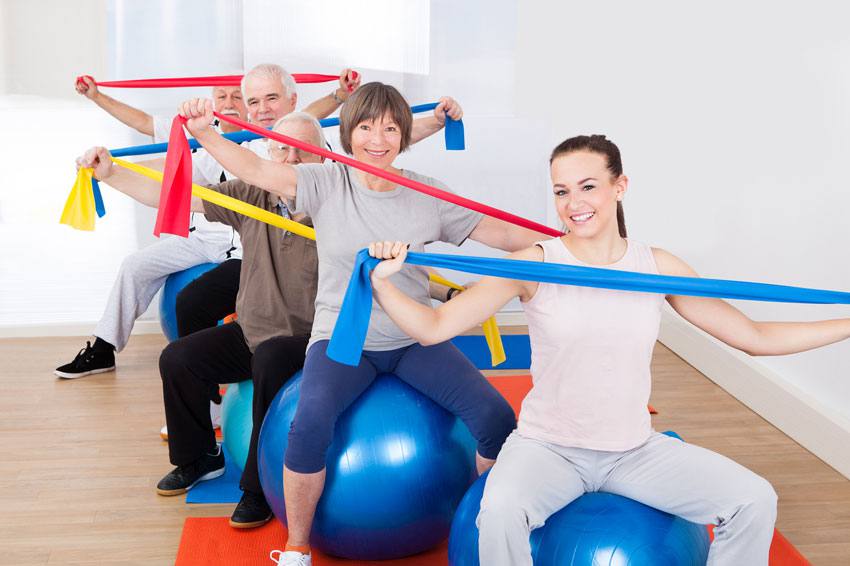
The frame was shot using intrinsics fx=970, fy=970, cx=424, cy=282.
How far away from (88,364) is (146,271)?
1.79 feet

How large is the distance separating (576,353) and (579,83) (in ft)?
11.5

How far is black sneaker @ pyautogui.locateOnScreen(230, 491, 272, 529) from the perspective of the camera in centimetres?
286

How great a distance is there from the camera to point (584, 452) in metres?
2.14

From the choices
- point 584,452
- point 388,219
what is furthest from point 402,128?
point 584,452

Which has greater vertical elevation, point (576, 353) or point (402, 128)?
point (402, 128)

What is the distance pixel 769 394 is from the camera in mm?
3910

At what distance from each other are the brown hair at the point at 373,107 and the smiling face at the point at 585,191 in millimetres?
538

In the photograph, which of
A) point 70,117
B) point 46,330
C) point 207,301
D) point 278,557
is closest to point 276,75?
point 207,301

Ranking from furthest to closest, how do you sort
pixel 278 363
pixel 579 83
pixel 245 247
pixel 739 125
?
1. pixel 579 83
2. pixel 739 125
3. pixel 245 247
4. pixel 278 363

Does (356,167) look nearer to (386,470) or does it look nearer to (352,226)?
(352,226)

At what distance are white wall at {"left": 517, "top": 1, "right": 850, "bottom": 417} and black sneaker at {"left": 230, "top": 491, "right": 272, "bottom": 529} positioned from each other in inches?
81.2

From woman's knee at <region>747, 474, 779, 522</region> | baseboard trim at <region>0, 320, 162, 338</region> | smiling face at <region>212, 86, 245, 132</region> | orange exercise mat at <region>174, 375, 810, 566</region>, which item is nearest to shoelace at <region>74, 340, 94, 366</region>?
baseboard trim at <region>0, 320, 162, 338</region>

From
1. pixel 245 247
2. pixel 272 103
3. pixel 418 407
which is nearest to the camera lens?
pixel 418 407

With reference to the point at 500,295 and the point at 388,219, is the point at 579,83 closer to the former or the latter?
the point at 388,219
